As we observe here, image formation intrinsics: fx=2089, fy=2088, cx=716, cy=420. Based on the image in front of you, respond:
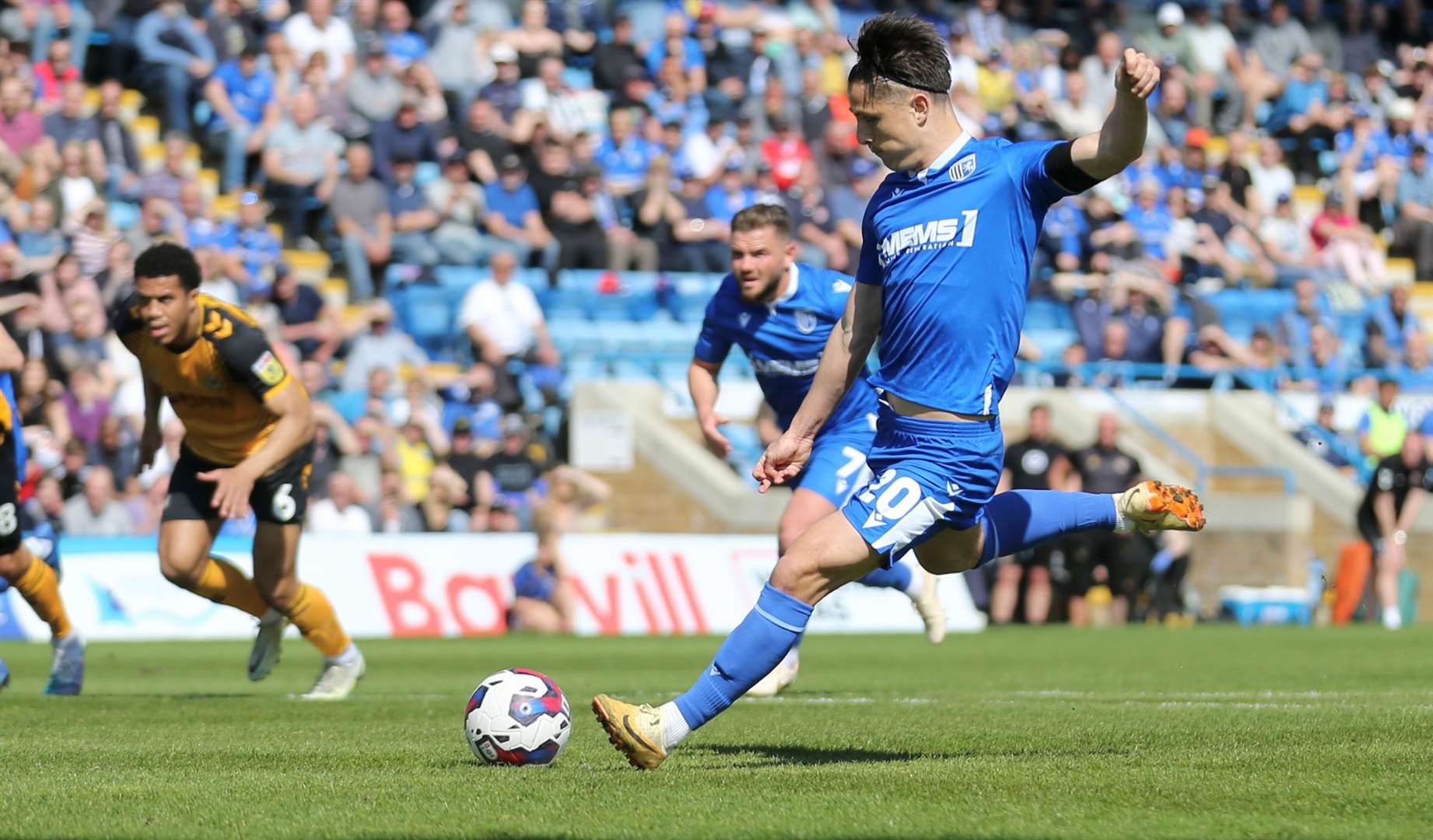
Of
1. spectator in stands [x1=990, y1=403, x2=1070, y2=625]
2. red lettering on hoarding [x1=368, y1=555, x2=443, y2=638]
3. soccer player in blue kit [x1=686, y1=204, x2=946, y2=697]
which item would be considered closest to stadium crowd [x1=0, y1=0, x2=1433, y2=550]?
red lettering on hoarding [x1=368, y1=555, x2=443, y2=638]

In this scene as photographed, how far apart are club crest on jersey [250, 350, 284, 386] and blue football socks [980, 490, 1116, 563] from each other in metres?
3.89

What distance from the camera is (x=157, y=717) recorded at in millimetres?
9234

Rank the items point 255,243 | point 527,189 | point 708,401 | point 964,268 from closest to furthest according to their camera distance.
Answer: point 964,268 → point 708,401 → point 255,243 → point 527,189

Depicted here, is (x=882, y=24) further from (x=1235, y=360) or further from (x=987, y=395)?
(x=1235, y=360)

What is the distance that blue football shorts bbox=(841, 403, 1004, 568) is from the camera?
664 cm

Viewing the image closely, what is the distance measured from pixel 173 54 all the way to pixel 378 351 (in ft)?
13.0

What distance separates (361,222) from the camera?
21.5m

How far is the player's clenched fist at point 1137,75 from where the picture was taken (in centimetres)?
617

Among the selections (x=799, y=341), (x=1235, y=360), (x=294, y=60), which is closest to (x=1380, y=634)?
(x=1235, y=360)

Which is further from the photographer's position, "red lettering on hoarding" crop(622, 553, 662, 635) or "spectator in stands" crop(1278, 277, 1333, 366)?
"spectator in stands" crop(1278, 277, 1333, 366)

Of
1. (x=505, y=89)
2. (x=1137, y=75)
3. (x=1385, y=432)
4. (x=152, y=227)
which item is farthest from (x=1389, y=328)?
(x=1137, y=75)

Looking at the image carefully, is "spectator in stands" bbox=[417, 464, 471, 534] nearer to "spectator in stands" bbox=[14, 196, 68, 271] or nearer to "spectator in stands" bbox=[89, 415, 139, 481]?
"spectator in stands" bbox=[89, 415, 139, 481]

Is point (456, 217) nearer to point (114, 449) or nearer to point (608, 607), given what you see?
point (608, 607)

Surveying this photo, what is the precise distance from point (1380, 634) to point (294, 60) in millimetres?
12370
